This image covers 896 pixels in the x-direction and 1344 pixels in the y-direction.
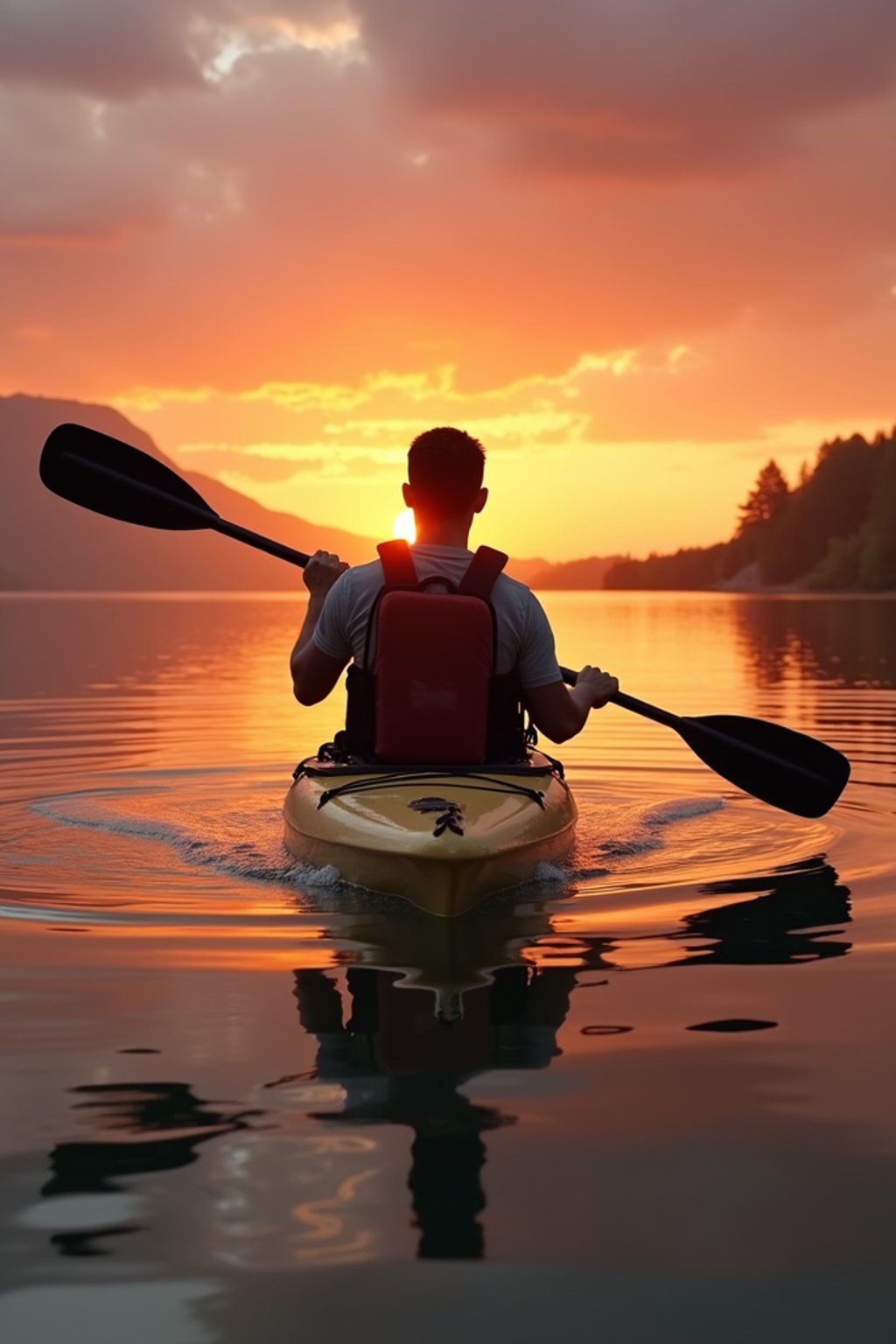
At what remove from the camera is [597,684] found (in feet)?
21.8

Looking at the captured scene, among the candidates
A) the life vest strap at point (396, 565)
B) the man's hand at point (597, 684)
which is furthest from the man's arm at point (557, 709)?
the life vest strap at point (396, 565)

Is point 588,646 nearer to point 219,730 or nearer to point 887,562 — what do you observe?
point 219,730

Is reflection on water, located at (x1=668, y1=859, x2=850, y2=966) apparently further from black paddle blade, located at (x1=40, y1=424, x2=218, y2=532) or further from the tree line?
the tree line

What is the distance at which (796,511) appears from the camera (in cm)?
12975

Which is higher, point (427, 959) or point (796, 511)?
point (796, 511)

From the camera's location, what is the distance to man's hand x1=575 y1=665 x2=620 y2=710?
259 inches

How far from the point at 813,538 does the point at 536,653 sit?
127014mm

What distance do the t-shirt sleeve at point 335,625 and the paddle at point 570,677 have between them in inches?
47.0

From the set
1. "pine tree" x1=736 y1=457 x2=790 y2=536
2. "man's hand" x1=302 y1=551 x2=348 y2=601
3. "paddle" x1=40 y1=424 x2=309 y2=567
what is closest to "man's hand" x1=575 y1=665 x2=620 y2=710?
"man's hand" x1=302 y1=551 x2=348 y2=601

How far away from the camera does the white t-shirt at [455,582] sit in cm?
602

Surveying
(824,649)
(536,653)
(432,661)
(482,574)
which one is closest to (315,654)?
(432,661)

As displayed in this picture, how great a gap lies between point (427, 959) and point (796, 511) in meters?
129

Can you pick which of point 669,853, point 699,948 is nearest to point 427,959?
point 699,948

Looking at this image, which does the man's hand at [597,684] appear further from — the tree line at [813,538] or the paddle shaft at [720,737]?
the tree line at [813,538]
